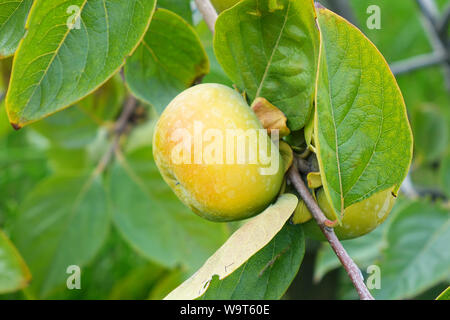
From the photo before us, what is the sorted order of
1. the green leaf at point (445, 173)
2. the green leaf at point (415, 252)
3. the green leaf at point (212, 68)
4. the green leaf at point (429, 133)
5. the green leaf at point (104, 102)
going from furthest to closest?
the green leaf at point (429, 133)
the green leaf at point (445, 173)
the green leaf at point (104, 102)
the green leaf at point (415, 252)
the green leaf at point (212, 68)

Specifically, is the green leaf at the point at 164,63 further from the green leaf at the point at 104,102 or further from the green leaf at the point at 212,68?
the green leaf at the point at 104,102

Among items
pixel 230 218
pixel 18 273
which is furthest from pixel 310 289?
pixel 230 218

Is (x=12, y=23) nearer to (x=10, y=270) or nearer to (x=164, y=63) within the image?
(x=164, y=63)

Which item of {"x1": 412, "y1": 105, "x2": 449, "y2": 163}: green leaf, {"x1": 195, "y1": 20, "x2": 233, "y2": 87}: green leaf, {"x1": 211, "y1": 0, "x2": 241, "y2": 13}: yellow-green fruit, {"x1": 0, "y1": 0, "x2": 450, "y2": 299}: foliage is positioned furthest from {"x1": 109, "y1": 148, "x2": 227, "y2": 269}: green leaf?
{"x1": 412, "y1": 105, "x2": 449, "y2": 163}: green leaf

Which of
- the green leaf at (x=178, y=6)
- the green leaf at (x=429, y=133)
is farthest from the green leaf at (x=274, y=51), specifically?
the green leaf at (x=429, y=133)

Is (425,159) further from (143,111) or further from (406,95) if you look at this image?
(406,95)

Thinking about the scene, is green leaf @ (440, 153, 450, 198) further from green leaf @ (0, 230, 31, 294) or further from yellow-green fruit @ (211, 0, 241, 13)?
green leaf @ (0, 230, 31, 294)
